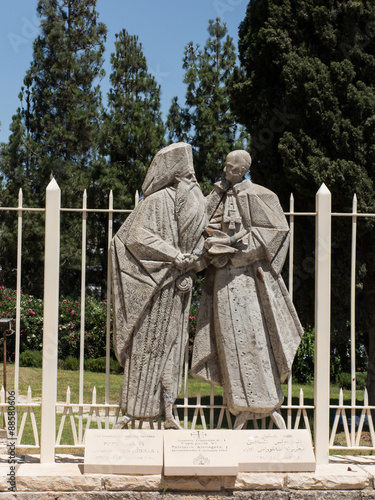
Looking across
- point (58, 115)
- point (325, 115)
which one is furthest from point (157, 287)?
point (58, 115)

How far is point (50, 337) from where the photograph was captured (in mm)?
4414

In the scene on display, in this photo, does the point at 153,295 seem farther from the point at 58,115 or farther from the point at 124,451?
the point at 58,115

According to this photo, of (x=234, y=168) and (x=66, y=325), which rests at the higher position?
(x=234, y=168)

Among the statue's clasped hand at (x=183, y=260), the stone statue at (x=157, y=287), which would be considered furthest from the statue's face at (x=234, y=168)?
the statue's clasped hand at (x=183, y=260)

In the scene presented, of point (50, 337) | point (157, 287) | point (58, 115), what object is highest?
point (58, 115)

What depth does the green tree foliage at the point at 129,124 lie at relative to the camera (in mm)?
13539

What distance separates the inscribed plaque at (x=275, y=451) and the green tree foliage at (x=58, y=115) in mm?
9980

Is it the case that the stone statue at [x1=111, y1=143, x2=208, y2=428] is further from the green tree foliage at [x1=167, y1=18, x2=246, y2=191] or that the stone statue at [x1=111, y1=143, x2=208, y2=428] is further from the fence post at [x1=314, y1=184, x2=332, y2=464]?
the green tree foliage at [x1=167, y1=18, x2=246, y2=191]

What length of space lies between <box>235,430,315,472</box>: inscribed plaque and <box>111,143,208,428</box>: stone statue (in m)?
0.53

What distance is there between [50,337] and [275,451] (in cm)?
176

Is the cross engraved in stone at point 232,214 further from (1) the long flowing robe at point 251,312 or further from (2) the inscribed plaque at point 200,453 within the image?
(2) the inscribed plaque at point 200,453

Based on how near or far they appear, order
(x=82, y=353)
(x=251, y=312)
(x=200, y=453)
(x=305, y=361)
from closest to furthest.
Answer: (x=200, y=453) < (x=82, y=353) < (x=251, y=312) < (x=305, y=361)

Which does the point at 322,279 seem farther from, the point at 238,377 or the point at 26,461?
the point at 26,461

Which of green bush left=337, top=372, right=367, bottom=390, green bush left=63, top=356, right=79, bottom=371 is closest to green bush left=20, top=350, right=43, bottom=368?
green bush left=63, top=356, right=79, bottom=371
